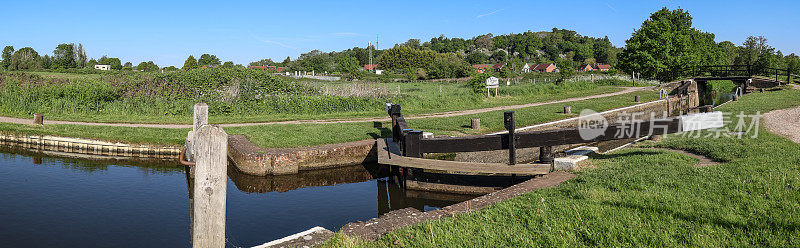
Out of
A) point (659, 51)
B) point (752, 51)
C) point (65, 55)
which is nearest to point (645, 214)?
point (659, 51)

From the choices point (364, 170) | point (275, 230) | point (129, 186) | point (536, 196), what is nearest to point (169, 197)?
point (129, 186)

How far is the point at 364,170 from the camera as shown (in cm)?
1183

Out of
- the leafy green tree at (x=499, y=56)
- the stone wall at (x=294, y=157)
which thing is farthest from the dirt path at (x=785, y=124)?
the leafy green tree at (x=499, y=56)

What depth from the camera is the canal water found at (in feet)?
23.3

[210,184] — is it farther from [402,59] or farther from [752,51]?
[402,59]

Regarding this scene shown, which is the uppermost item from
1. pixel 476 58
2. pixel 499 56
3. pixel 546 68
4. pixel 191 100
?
pixel 499 56

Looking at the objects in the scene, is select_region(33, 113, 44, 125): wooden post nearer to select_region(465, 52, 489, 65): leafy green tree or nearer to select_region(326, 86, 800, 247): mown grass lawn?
select_region(326, 86, 800, 247): mown grass lawn

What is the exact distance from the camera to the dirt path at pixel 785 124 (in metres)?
10.7

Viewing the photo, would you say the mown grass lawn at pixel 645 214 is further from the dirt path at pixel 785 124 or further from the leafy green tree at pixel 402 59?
the leafy green tree at pixel 402 59

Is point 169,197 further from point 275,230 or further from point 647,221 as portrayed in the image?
point 647,221

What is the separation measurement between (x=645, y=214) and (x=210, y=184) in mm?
4239

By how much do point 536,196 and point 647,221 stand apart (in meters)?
1.58

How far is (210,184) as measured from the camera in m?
3.67

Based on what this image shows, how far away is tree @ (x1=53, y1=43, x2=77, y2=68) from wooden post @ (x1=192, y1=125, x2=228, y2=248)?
102912mm
